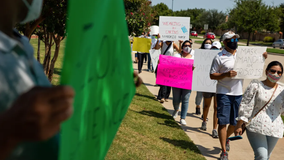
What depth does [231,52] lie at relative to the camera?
18.2ft

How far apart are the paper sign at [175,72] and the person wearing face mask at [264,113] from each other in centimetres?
302

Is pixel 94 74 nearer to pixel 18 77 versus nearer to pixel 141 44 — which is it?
pixel 18 77

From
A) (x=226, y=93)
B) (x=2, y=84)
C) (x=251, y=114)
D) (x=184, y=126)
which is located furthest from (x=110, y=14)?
(x=184, y=126)

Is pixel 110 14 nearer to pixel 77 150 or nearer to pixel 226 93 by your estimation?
pixel 77 150

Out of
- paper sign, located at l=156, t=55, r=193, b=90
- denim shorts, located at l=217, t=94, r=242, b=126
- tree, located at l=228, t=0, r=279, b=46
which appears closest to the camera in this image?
denim shorts, located at l=217, t=94, r=242, b=126

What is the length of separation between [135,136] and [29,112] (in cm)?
524

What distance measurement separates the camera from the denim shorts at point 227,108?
534 centimetres

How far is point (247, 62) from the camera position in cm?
525

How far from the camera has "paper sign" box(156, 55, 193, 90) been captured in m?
7.57

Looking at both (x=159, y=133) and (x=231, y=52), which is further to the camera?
(x=159, y=133)

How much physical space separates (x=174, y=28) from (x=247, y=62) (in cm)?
401

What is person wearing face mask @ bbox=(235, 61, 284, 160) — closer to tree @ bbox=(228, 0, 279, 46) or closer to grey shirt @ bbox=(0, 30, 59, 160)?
grey shirt @ bbox=(0, 30, 59, 160)

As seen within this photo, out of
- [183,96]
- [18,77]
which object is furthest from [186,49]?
[18,77]

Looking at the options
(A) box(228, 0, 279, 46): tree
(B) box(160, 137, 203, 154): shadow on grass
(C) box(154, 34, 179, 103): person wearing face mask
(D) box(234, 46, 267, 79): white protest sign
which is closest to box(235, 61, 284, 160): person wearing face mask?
(D) box(234, 46, 267, 79): white protest sign
